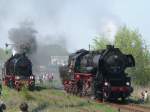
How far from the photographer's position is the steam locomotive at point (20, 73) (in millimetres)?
40297

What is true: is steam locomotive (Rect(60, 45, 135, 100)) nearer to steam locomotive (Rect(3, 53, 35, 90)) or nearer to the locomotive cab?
the locomotive cab

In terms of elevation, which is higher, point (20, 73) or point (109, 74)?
point (20, 73)

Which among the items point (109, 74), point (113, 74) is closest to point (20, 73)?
point (109, 74)

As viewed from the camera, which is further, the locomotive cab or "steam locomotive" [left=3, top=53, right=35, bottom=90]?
"steam locomotive" [left=3, top=53, right=35, bottom=90]

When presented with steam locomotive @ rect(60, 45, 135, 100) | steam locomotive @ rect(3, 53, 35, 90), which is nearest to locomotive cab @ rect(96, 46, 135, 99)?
steam locomotive @ rect(60, 45, 135, 100)

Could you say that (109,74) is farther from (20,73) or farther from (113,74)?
A: (20,73)

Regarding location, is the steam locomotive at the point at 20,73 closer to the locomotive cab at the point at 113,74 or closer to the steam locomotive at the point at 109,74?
the steam locomotive at the point at 109,74

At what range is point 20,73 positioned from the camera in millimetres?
41250

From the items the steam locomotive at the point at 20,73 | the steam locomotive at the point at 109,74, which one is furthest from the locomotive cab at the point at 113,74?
the steam locomotive at the point at 20,73

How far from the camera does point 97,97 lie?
100 ft

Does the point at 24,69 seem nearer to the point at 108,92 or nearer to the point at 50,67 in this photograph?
the point at 108,92

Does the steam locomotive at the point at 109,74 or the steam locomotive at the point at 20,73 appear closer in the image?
the steam locomotive at the point at 109,74

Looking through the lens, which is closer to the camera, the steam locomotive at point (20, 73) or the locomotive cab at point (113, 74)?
the locomotive cab at point (113, 74)

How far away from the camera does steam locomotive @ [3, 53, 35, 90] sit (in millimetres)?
40297
